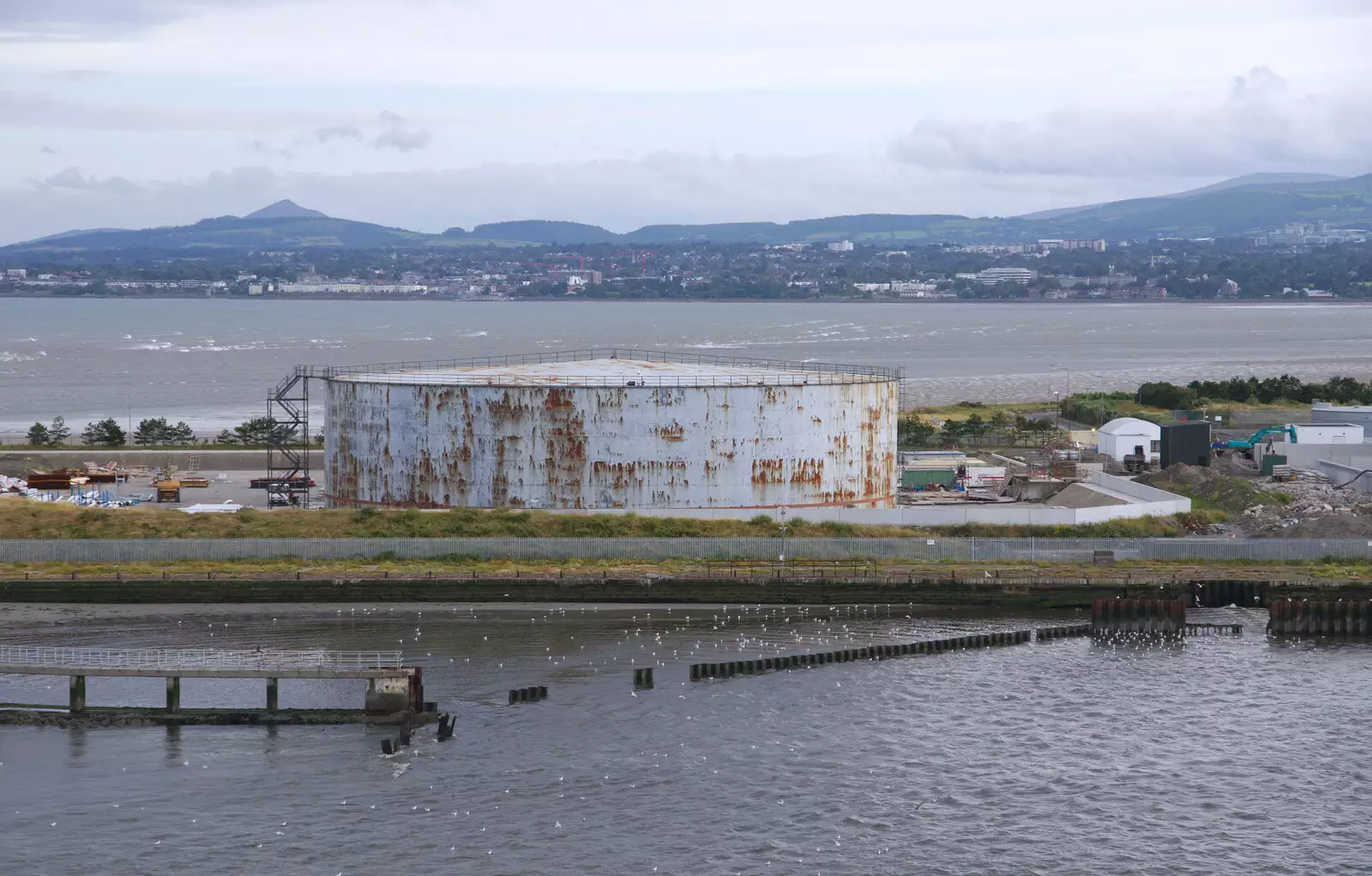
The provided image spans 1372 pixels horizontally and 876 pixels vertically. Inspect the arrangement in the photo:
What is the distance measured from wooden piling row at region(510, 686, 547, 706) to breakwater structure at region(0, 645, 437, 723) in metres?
1.85

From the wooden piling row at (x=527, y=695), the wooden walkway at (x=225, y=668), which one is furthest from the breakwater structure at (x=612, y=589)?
the wooden piling row at (x=527, y=695)

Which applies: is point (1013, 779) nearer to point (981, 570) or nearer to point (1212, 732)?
point (1212, 732)

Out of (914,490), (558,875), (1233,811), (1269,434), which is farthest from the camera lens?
(1269,434)

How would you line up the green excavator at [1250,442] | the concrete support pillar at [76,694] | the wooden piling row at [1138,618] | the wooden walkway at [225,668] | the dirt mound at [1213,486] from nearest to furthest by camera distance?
1. the wooden walkway at [225,668]
2. the concrete support pillar at [76,694]
3. the wooden piling row at [1138,618]
4. the dirt mound at [1213,486]
5. the green excavator at [1250,442]

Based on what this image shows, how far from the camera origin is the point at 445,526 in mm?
50312

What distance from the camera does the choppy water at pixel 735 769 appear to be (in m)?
28.8

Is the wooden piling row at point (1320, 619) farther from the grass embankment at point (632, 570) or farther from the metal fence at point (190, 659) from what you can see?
the metal fence at point (190, 659)

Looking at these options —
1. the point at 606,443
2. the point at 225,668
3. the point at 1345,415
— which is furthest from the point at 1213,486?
the point at 225,668

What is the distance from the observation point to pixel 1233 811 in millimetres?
30984

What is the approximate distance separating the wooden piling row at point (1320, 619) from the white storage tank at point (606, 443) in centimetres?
1328

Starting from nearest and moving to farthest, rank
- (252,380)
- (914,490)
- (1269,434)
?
(914,490), (1269,434), (252,380)

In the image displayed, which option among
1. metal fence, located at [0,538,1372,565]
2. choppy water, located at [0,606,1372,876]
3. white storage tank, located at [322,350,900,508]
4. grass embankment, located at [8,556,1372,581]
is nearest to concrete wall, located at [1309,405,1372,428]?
metal fence, located at [0,538,1372,565]

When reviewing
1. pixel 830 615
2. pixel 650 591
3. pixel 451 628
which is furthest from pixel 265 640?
pixel 830 615

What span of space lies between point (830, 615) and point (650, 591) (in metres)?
4.83
